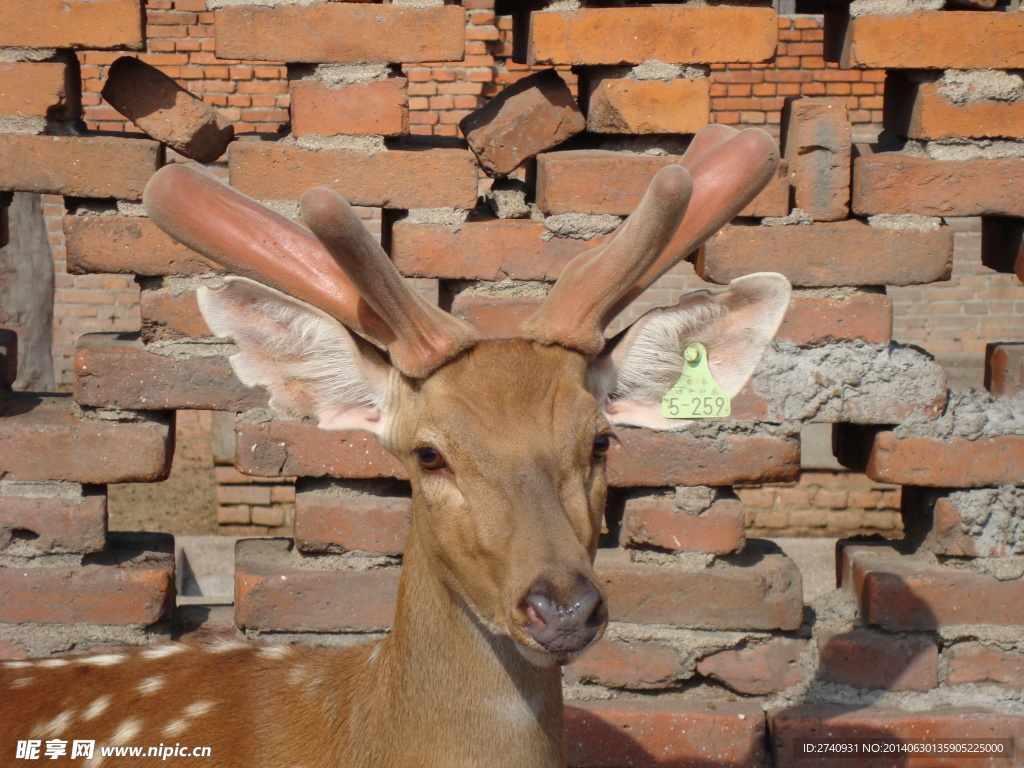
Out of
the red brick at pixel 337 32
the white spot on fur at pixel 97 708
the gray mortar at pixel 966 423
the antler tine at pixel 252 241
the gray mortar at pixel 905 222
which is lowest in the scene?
the white spot on fur at pixel 97 708

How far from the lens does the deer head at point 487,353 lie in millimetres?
1864

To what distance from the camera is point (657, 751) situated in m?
2.83

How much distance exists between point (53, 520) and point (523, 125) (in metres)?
1.48

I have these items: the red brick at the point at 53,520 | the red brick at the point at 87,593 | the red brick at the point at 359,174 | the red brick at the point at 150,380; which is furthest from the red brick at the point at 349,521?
the red brick at the point at 359,174

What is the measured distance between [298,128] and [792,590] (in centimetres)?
165

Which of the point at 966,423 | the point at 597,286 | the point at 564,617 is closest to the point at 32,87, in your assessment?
the point at 597,286

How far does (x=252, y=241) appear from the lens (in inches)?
79.3

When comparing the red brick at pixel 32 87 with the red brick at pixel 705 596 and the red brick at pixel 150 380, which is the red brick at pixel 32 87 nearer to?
the red brick at pixel 150 380

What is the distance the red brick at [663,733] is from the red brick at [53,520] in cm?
126

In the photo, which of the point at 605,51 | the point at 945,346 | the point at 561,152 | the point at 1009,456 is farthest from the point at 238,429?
the point at 945,346

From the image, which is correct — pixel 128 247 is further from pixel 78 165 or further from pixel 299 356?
pixel 299 356

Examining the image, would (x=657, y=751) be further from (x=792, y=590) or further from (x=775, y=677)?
(x=792, y=590)

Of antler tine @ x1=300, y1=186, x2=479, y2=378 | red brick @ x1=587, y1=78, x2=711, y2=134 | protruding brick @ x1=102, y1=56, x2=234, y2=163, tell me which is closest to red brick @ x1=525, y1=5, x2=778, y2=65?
red brick @ x1=587, y1=78, x2=711, y2=134

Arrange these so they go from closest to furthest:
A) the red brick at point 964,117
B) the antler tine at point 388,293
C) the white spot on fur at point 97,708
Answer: the antler tine at point 388,293 → the white spot on fur at point 97,708 → the red brick at point 964,117
